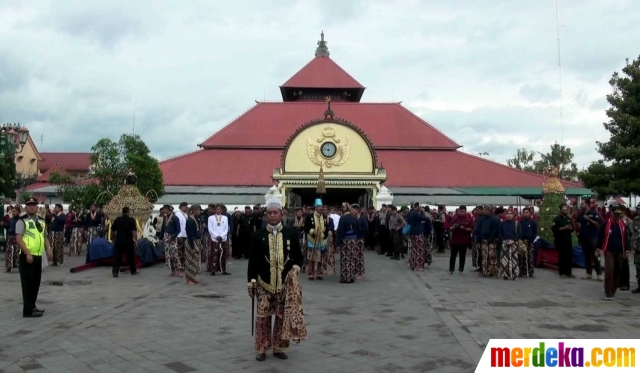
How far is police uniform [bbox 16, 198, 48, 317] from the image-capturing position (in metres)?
8.74

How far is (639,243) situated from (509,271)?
284 centimetres

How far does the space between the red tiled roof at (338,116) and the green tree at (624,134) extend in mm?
20133

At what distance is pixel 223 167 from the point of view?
135 ft

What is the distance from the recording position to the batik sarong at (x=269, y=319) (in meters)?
6.38

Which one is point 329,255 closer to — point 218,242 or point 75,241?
point 218,242

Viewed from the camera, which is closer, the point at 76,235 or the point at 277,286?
the point at 277,286

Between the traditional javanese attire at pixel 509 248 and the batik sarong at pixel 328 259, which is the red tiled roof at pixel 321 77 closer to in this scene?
the batik sarong at pixel 328 259

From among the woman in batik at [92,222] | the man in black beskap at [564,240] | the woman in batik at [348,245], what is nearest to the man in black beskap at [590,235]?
the man in black beskap at [564,240]

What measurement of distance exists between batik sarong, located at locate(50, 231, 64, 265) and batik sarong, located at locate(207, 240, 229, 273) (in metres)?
4.92

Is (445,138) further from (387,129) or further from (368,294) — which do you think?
(368,294)

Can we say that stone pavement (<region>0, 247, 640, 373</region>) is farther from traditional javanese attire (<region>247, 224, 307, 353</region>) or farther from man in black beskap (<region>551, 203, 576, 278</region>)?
man in black beskap (<region>551, 203, 576, 278</region>)

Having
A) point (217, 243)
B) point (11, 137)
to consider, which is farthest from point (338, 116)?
point (217, 243)

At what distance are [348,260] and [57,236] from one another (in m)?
8.55

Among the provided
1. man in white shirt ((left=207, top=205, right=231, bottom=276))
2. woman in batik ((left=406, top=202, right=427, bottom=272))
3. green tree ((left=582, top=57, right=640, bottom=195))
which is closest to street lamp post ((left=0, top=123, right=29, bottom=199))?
man in white shirt ((left=207, top=205, right=231, bottom=276))
